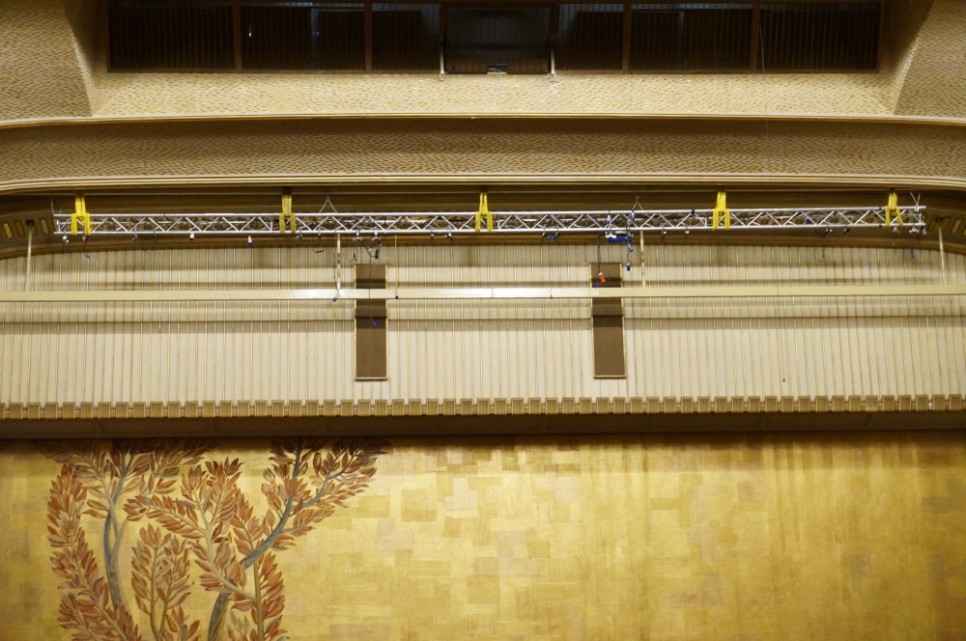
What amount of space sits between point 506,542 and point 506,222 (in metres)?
3.18

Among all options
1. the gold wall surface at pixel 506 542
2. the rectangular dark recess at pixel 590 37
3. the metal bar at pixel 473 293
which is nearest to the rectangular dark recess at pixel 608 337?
the metal bar at pixel 473 293

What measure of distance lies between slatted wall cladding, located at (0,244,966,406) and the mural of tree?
723mm

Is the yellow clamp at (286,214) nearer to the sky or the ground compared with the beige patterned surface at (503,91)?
nearer to the ground

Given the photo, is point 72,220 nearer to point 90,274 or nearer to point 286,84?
point 90,274

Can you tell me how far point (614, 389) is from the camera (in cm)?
932

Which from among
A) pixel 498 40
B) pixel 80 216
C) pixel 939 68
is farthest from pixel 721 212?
pixel 80 216

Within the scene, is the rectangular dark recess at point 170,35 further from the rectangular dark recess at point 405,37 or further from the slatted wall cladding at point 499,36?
the rectangular dark recess at point 405,37

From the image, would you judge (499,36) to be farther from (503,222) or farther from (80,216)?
(80,216)

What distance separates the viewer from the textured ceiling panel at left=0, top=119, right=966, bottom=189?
28.0ft

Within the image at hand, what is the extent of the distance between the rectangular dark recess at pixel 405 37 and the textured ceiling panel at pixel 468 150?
682 mm

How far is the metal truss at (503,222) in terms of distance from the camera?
8.97 metres

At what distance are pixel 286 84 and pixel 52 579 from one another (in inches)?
210

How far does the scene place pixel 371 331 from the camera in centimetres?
936

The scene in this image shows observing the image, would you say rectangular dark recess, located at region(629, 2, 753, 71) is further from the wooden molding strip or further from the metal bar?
the wooden molding strip
